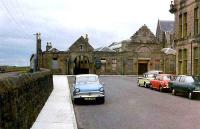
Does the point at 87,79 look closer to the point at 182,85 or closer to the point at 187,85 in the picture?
the point at 187,85

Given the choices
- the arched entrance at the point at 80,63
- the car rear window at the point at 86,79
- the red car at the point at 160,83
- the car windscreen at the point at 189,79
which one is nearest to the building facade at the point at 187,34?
the red car at the point at 160,83

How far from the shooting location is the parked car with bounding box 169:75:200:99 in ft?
87.3

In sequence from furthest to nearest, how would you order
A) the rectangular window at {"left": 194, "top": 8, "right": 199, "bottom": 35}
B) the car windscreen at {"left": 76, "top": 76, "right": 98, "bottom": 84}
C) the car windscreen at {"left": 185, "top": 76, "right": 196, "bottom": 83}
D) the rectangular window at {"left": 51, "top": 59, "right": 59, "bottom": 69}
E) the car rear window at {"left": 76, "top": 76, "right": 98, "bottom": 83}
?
the rectangular window at {"left": 51, "top": 59, "right": 59, "bottom": 69}
the rectangular window at {"left": 194, "top": 8, "right": 199, "bottom": 35}
the car windscreen at {"left": 185, "top": 76, "right": 196, "bottom": 83}
the car rear window at {"left": 76, "top": 76, "right": 98, "bottom": 83}
the car windscreen at {"left": 76, "top": 76, "right": 98, "bottom": 84}

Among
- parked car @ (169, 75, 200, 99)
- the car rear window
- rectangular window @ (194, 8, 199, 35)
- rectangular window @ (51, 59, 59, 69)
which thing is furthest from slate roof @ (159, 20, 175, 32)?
the car rear window

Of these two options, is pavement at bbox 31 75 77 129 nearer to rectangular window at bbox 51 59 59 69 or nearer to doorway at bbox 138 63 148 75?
rectangular window at bbox 51 59 59 69

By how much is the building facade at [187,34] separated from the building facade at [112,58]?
2938cm

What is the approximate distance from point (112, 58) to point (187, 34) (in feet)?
111

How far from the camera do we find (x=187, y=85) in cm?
2783

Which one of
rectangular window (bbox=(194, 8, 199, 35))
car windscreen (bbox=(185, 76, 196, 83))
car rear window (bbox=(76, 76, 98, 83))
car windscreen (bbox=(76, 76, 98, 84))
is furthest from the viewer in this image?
rectangular window (bbox=(194, 8, 199, 35))

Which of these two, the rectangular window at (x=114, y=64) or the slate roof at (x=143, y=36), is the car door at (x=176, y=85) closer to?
the rectangular window at (x=114, y=64)

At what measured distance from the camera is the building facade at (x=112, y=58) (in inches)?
2894

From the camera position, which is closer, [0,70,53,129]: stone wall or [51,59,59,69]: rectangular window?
[0,70,53,129]: stone wall

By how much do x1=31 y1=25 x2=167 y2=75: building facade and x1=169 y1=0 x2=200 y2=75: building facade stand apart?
96.4ft

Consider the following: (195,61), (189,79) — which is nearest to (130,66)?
(195,61)
